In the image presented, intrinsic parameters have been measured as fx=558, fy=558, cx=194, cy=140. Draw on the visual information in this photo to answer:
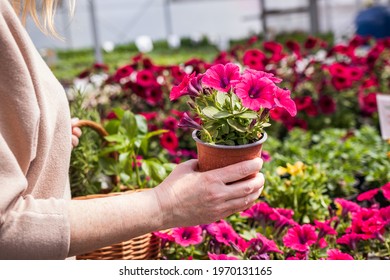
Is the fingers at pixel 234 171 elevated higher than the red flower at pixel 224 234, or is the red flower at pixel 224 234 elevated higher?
the fingers at pixel 234 171

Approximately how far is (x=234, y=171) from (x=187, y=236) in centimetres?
56

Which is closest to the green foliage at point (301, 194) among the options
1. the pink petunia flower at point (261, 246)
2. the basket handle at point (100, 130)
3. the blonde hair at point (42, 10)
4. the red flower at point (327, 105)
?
the pink petunia flower at point (261, 246)

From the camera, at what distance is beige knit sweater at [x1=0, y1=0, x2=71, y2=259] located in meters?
0.79

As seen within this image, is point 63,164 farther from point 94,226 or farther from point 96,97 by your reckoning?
point 96,97

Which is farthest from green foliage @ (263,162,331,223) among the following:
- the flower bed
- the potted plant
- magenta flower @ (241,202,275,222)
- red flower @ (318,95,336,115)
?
red flower @ (318,95,336,115)

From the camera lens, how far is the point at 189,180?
921 millimetres

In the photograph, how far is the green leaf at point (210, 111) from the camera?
0.99 m

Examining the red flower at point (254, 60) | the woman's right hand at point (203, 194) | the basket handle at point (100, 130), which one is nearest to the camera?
the woman's right hand at point (203, 194)

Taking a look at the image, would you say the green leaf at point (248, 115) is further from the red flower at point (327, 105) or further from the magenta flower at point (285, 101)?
the red flower at point (327, 105)

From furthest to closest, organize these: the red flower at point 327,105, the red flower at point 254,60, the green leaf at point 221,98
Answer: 1. the red flower at point 327,105
2. the red flower at point 254,60
3. the green leaf at point 221,98

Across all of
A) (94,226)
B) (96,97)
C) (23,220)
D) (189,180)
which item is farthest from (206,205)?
(96,97)

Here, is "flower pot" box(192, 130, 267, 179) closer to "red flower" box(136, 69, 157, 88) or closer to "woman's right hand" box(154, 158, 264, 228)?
"woman's right hand" box(154, 158, 264, 228)

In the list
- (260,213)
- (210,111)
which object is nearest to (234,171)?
(210,111)
